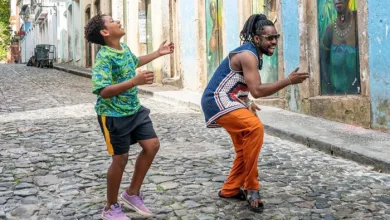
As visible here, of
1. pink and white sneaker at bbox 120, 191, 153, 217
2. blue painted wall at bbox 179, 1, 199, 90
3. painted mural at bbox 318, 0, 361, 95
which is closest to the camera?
pink and white sneaker at bbox 120, 191, 153, 217

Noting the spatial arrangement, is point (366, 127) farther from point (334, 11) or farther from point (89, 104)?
point (89, 104)

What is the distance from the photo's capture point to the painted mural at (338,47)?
8.02 metres

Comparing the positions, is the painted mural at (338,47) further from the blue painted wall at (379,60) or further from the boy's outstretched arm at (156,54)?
the boy's outstretched arm at (156,54)

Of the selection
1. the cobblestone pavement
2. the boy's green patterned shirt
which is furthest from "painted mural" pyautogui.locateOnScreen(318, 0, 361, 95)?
the boy's green patterned shirt

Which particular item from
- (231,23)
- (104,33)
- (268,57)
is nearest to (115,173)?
(104,33)

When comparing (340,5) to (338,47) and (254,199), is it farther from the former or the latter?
(254,199)

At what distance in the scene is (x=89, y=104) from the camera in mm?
11516

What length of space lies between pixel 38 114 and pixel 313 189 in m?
6.59

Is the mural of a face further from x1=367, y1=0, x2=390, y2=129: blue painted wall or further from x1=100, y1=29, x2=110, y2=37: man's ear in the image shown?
x1=100, y1=29, x2=110, y2=37: man's ear

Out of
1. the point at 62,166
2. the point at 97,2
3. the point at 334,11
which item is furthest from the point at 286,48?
the point at 97,2

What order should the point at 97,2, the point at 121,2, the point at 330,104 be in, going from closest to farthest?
the point at 330,104 → the point at 121,2 → the point at 97,2

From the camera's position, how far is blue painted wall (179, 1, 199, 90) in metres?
14.0

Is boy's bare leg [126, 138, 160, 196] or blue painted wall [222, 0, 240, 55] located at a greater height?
blue painted wall [222, 0, 240, 55]

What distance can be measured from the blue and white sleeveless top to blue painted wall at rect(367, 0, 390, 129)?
3720mm
